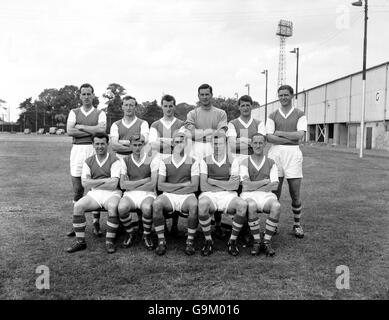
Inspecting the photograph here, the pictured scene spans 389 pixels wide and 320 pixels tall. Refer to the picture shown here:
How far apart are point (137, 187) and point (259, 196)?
5.09 feet

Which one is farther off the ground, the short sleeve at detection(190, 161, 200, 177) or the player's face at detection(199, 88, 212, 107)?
the player's face at detection(199, 88, 212, 107)

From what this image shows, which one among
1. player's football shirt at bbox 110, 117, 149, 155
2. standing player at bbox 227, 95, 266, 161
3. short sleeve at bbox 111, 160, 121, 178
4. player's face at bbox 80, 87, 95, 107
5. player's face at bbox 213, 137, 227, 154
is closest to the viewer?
player's face at bbox 213, 137, 227, 154

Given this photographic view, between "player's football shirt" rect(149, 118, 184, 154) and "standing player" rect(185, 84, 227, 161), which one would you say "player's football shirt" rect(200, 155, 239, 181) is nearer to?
"standing player" rect(185, 84, 227, 161)

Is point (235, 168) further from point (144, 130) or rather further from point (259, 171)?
point (144, 130)

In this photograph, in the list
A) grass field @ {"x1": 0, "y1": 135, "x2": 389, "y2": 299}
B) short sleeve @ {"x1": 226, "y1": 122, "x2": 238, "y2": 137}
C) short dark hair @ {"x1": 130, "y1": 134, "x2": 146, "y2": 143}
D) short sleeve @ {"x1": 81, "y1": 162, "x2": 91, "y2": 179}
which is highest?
short sleeve @ {"x1": 226, "y1": 122, "x2": 238, "y2": 137}

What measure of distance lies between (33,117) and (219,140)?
309ft

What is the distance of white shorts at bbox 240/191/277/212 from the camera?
4684 mm

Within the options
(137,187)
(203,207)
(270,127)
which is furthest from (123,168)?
(270,127)

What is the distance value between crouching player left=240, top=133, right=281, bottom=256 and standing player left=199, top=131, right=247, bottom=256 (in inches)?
4.3

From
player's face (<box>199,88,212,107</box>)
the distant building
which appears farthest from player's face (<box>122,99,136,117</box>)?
the distant building

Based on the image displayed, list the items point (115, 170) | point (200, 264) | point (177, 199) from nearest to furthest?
point (200, 264), point (177, 199), point (115, 170)

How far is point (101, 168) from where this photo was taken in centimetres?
496

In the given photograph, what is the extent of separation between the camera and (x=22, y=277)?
3756 mm

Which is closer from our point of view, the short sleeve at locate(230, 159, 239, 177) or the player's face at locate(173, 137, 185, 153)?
the player's face at locate(173, 137, 185, 153)
